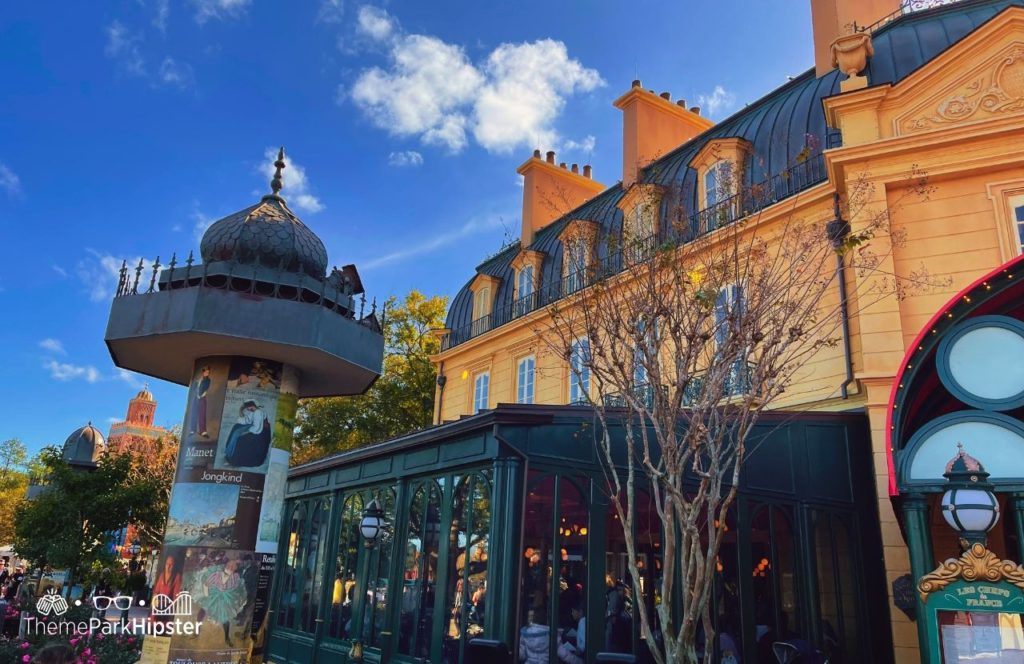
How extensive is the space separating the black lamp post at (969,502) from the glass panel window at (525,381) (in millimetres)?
12838

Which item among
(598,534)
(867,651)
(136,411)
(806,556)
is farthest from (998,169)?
(136,411)

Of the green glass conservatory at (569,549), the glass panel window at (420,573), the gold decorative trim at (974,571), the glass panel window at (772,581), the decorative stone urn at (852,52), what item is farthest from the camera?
the decorative stone urn at (852,52)

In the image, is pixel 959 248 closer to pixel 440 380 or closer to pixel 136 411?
pixel 440 380

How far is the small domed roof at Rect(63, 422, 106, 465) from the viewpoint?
832 inches

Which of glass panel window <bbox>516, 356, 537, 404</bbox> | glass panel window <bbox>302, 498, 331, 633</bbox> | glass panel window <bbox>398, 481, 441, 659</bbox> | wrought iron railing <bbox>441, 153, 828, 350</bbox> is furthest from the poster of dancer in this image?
glass panel window <bbox>516, 356, 537, 404</bbox>

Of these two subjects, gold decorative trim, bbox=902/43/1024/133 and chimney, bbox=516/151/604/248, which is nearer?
gold decorative trim, bbox=902/43/1024/133

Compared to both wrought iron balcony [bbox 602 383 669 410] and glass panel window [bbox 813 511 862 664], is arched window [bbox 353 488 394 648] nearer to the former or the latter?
wrought iron balcony [bbox 602 383 669 410]

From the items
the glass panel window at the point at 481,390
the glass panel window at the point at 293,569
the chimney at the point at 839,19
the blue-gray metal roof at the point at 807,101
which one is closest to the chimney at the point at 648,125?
the blue-gray metal roof at the point at 807,101

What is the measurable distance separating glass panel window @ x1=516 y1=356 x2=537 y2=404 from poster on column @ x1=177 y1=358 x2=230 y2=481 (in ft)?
28.0

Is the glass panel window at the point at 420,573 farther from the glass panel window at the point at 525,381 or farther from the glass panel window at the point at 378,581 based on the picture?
the glass panel window at the point at 525,381

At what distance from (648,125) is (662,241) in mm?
10033

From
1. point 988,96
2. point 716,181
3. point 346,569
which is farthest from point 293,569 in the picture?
point 988,96

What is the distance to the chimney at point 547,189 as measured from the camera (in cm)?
2255

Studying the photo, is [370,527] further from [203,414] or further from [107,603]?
[107,603]
